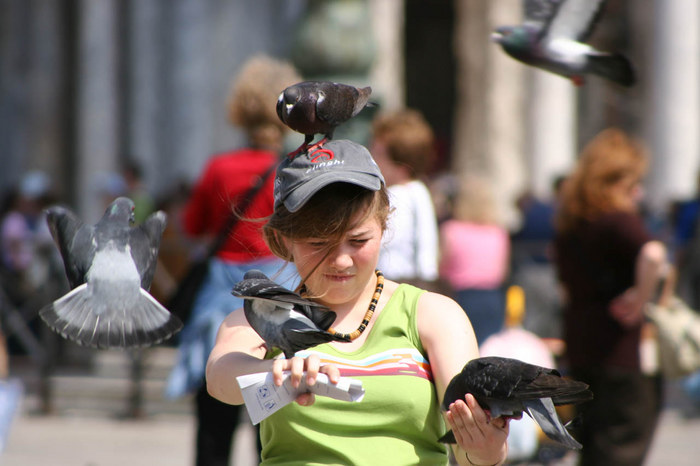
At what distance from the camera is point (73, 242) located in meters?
2.22

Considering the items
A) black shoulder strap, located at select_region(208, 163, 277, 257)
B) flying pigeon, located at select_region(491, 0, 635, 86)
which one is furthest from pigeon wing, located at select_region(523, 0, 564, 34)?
black shoulder strap, located at select_region(208, 163, 277, 257)

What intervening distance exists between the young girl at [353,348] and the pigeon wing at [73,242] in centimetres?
32

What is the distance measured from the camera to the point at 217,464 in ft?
14.3

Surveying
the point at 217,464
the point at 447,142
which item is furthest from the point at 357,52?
the point at 447,142

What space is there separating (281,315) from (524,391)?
0.45m

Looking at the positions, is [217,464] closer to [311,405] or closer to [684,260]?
[311,405]

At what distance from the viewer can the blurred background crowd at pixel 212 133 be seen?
30.0 ft

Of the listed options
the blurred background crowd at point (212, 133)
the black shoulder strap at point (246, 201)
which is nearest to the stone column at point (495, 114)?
the blurred background crowd at point (212, 133)

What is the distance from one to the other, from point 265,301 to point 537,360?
3.71 m

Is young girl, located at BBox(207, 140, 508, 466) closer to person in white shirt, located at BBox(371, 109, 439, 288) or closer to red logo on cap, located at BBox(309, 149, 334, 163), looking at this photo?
red logo on cap, located at BBox(309, 149, 334, 163)

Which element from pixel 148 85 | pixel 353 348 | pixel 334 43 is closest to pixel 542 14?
pixel 353 348

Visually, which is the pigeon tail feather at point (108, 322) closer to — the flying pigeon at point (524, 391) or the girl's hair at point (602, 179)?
the flying pigeon at point (524, 391)

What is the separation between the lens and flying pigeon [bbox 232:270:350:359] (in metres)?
2.00

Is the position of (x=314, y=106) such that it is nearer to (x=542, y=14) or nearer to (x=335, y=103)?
(x=335, y=103)
